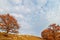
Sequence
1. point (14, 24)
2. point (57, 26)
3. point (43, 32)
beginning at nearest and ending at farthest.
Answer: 1. point (57, 26)
2. point (43, 32)
3. point (14, 24)

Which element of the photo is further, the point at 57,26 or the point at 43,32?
the point at 43,32

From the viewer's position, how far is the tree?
78312 millimetres

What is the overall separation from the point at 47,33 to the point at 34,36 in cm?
→ 2635

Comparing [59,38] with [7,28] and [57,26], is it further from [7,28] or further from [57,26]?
[7,28]

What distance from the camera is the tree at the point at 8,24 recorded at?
257 feet

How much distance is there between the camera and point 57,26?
6106 centimetres

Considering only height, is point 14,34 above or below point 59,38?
above

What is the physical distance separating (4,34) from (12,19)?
7083mm

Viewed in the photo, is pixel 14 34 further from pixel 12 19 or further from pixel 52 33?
pixel 52 33

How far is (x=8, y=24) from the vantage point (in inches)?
3091

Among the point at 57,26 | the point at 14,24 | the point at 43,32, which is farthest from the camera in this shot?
the point at 14,24

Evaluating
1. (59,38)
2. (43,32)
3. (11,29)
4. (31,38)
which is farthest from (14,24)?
(59,38)

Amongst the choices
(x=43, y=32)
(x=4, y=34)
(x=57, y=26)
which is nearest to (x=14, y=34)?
(x=4, y=34)

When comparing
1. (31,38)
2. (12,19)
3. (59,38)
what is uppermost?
(12,19)
